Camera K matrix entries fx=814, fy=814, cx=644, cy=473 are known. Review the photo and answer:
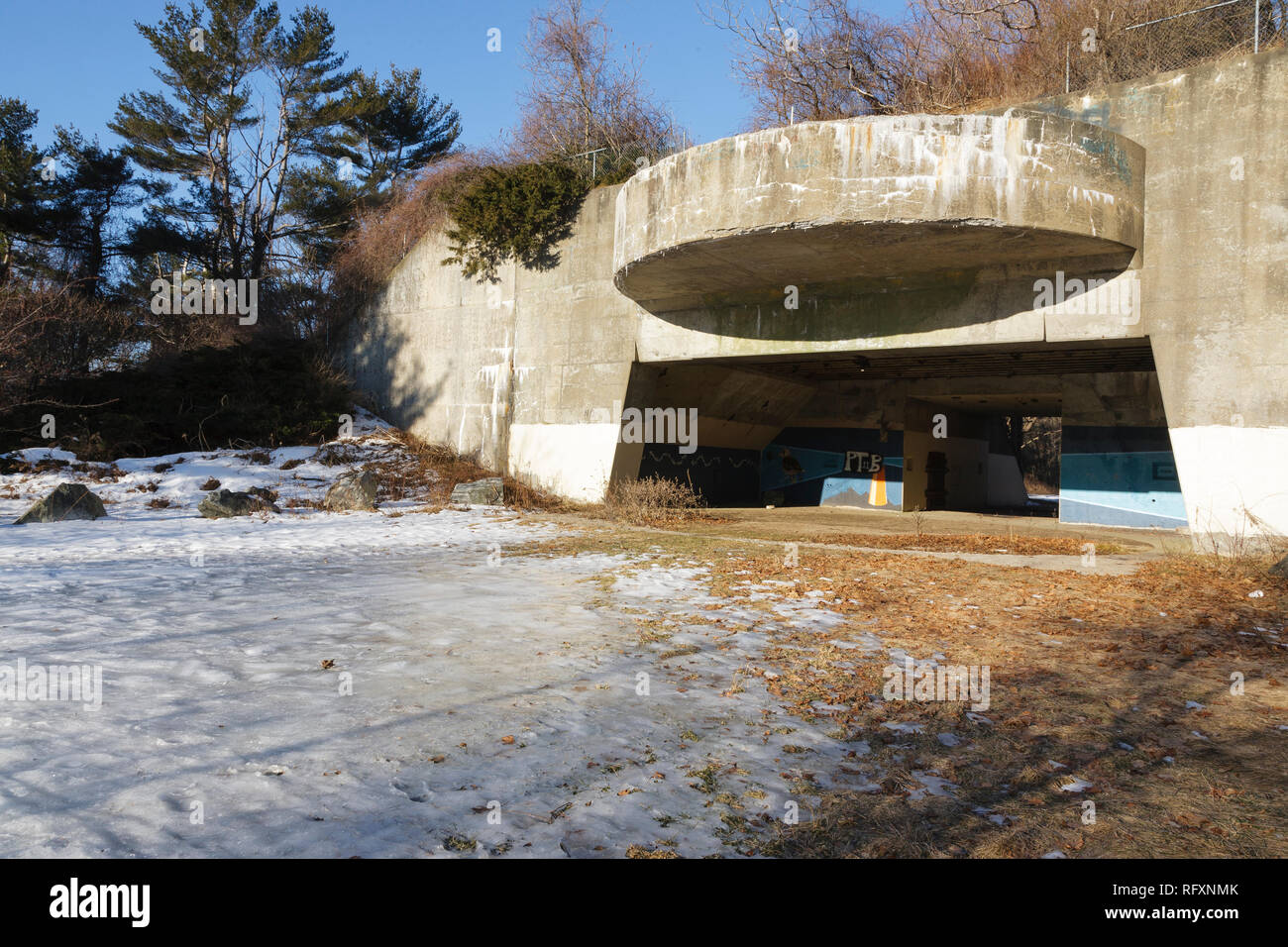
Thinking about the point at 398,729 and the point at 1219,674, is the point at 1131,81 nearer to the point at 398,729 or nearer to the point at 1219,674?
the point at 1219,674

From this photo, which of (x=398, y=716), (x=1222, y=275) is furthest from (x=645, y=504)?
(x=398, y=716)

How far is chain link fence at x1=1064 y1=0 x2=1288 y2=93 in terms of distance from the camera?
39.7 ft

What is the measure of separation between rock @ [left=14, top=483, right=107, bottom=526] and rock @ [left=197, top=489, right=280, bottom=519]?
4.82 ft

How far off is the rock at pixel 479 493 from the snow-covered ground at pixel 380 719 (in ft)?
25.5

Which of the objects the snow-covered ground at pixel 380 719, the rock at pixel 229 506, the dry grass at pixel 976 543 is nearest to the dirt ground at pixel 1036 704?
the snow-covered ground at pixel 380 719

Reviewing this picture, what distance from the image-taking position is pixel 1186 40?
12.3 meters

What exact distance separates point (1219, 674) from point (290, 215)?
29929 millimetres

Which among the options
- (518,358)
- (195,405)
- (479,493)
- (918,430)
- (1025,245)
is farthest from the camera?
(918,430)

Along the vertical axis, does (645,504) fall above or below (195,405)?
below

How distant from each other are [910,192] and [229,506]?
463 inches

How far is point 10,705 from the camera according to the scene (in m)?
4.38

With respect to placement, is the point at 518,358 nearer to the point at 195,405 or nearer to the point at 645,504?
the point at 645,504

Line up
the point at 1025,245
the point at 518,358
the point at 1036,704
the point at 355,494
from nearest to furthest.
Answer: the point at 1036,704 < the point at 1025,245 < the point at 355,494 < the point at 518,358
